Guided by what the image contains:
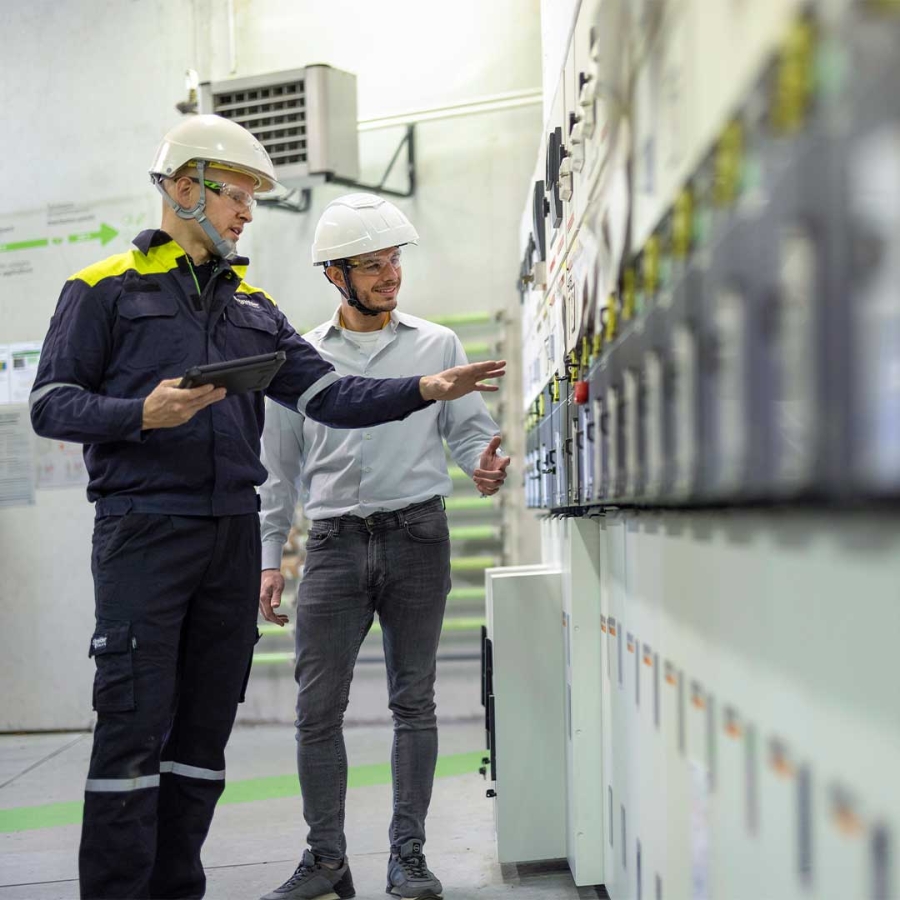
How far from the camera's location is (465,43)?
4.18 meters

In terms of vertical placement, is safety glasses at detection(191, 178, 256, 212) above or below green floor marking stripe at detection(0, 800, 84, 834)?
above

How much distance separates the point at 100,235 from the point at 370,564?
2.78m

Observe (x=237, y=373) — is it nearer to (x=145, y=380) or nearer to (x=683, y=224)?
(x=145, y=380)

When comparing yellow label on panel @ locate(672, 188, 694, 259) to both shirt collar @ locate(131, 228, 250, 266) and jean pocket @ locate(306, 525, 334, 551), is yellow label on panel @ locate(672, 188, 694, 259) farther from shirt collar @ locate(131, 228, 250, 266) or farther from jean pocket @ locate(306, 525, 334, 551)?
jean pocket @ locate(306, 525, 334, 551)

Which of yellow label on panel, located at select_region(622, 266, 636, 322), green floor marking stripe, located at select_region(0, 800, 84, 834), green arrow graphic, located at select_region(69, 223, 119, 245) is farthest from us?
green arrow graphic, located at select_region(69, 223, 119, 245)

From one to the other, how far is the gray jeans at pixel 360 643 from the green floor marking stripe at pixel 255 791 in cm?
103

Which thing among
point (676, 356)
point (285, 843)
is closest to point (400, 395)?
point (676, 356)

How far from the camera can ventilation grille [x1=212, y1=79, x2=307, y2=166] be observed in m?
3.93

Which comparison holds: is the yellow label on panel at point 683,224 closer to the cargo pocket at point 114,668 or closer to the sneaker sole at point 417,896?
the cargo pocket at point 114,668

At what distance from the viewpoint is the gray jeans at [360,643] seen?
2229 mm

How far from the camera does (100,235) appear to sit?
445 cm

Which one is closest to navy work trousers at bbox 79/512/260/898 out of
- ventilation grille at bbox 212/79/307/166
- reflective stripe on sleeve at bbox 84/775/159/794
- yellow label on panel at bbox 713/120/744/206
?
reflective stripe on sleeve at bbox 84/775/159/794

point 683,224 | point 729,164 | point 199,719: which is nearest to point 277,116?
point 199,719

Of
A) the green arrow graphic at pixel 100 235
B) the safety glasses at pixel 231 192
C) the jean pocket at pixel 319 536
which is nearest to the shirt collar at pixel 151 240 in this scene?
the safety glasses at pixel 231 192
